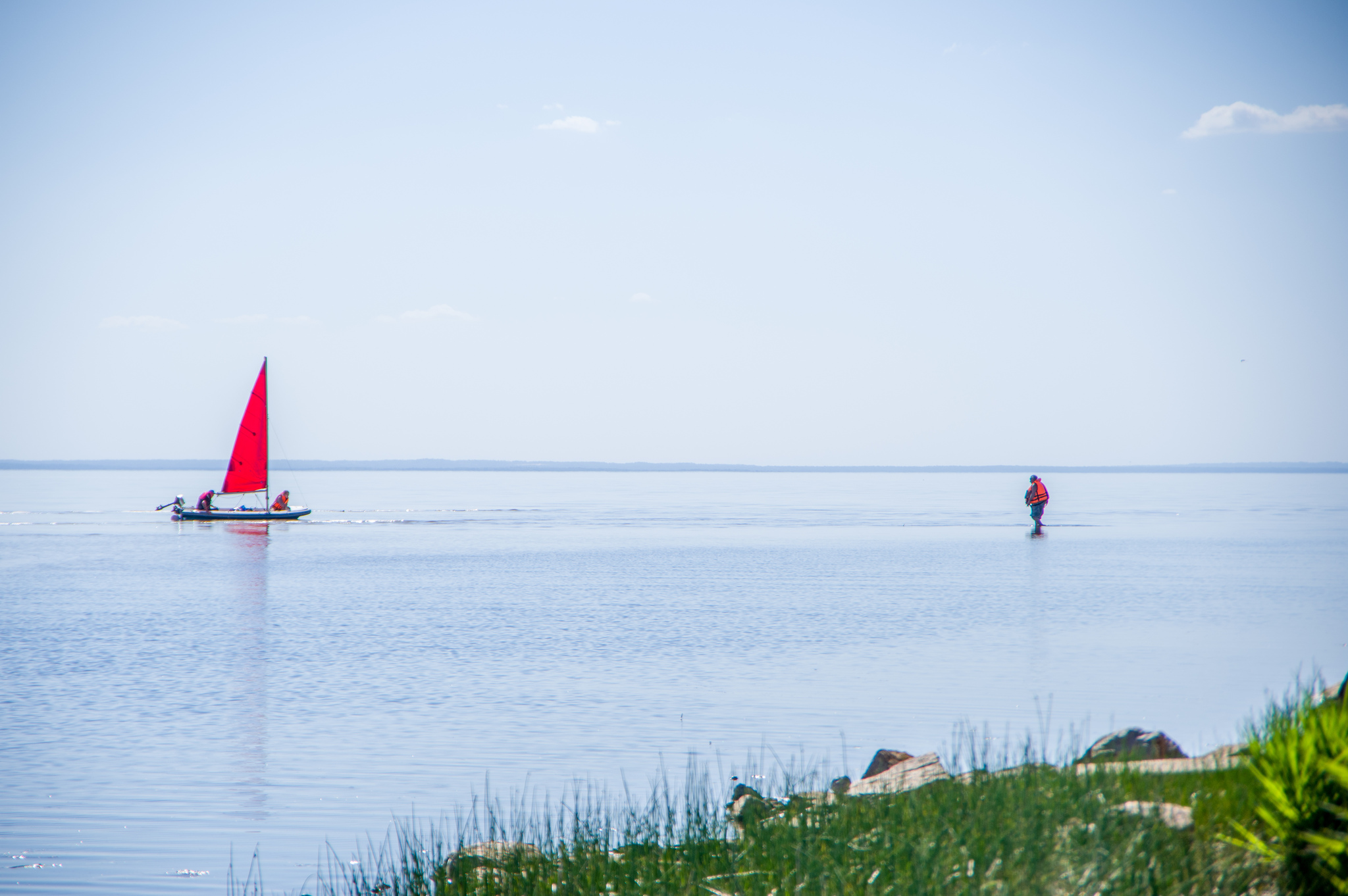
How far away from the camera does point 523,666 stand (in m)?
21.7

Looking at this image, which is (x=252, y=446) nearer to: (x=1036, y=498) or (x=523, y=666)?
(x=1036, y=498)

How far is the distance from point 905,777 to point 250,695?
1212cm

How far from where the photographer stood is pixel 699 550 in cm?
5288

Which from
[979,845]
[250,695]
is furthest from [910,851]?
[250,695]

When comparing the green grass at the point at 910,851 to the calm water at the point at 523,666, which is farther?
the calm water at the point at 523,666

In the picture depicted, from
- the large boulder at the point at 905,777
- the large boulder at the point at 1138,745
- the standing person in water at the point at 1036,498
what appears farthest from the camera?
the standing person in water at the point at 1036,498

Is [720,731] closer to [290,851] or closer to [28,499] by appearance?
[290,851]

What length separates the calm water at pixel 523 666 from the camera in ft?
43.1

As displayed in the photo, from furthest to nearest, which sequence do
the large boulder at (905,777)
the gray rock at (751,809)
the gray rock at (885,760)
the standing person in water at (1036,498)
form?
the standing person in water at (1036,498), the gray rock at (885,760), the large boulder at (905,777), the gray rock at (751,809)

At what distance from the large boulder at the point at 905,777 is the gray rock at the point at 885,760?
9 cm

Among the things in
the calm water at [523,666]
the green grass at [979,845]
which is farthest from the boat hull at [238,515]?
the green grass at [979,845]

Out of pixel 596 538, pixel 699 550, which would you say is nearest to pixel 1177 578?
pixel 699 550

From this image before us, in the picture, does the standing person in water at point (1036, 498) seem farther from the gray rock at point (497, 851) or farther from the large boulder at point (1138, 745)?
the gray rock at point (497, 851)

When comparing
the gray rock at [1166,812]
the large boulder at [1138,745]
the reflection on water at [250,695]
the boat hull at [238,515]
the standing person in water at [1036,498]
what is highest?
the standing person in water at [1036,498]
